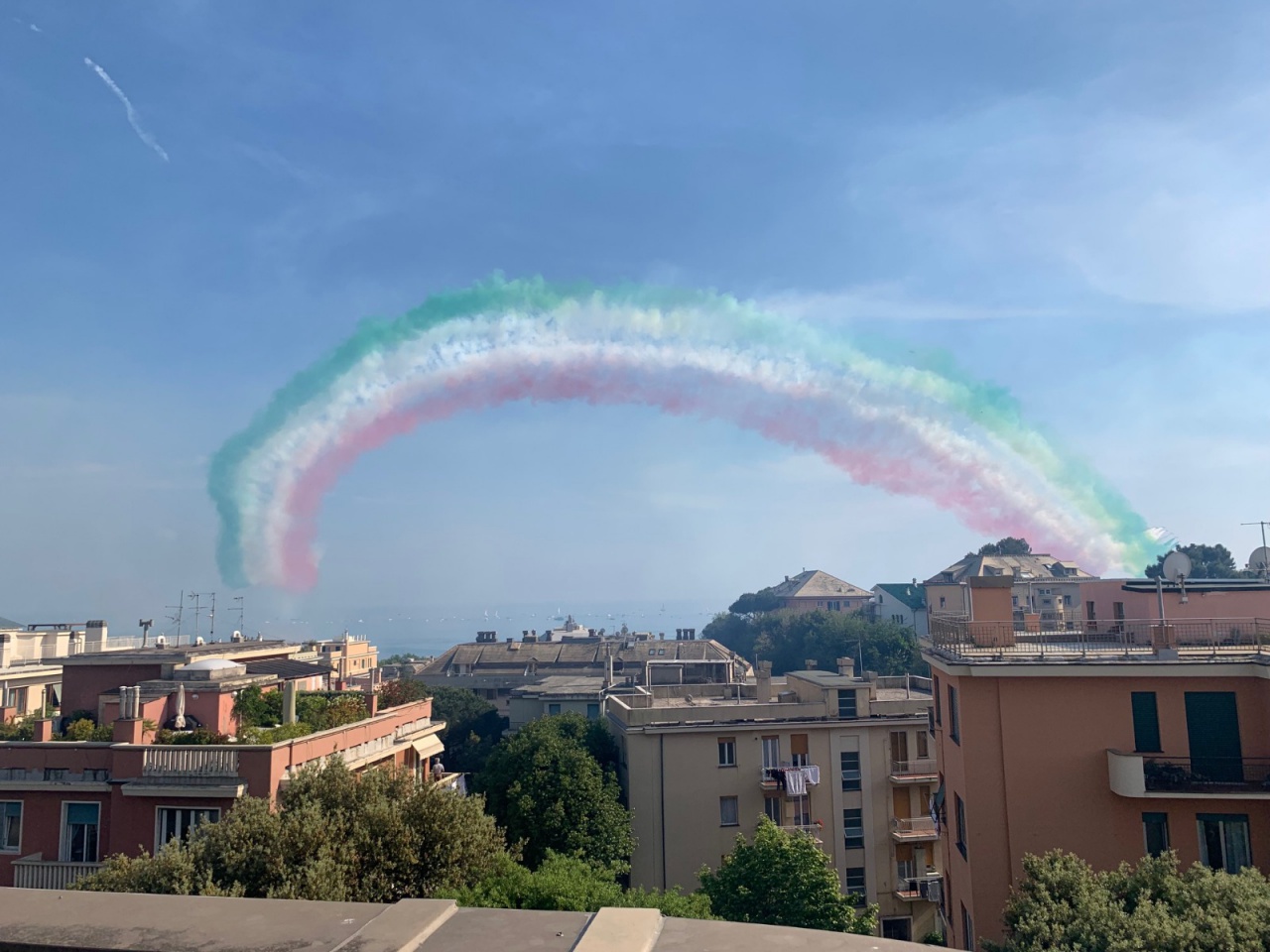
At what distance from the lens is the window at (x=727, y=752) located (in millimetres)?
41812

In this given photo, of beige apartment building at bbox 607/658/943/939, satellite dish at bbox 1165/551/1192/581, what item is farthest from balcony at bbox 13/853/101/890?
satellite dish at bbox 1165/551/1192/581

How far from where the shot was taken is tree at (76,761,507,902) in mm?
14148

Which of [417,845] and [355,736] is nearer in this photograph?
[417,845]

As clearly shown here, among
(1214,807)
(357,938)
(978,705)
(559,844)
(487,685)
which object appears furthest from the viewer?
(487,685)

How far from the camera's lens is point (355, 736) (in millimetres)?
27750

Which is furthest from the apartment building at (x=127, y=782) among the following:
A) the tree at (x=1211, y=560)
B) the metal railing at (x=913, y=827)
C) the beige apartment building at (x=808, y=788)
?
the tree at (x=1211, y=560)

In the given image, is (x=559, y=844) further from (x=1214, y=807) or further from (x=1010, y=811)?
(x=1214, y=807)

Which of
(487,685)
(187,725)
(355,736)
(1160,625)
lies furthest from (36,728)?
(487,685)

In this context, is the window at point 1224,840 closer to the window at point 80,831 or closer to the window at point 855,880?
the window at point 855,880

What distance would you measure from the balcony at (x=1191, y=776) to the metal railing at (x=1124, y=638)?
277cm

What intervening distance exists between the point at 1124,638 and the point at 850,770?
20.0m

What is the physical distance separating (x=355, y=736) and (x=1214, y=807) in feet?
77.0

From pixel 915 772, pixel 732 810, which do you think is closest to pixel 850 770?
pixel 915 772

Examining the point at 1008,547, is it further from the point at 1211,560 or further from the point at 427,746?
the point at 427,746
